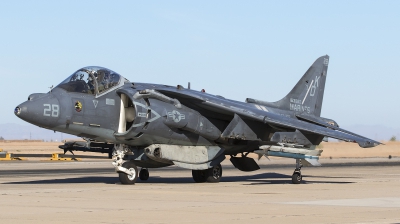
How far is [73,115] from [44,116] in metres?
0.91

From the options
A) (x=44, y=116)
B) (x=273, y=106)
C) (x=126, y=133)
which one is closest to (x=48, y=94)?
(x=44, y=116)

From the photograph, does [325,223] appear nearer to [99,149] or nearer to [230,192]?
[230,192]

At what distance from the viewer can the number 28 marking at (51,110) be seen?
16.3 metres

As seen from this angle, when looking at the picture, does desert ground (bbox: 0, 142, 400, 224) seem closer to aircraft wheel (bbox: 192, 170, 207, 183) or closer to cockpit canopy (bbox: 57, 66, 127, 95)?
cockpit canopy (bbox: 57, 66, 127, 95)

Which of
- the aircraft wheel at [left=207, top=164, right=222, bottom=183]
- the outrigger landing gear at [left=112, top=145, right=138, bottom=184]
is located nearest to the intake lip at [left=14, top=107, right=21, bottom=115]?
the outrigger landing gear at [left=112, top=145, right=138, bottom=184]

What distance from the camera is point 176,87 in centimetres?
1966

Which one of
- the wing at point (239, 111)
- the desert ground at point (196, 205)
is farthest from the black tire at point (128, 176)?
the wing at point (239, 111)

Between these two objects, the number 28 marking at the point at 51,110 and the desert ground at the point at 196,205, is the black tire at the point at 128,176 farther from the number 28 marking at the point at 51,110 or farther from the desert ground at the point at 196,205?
the number 28 marking at the point at 51,110

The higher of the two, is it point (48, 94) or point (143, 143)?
point (48, 94)

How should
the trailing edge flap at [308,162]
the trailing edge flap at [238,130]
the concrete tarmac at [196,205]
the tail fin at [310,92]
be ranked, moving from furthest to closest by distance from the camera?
the tail fin at [310,92] → the trailing edge flap at [308,162] → the trailing edge flap at [238,130] → the concrete tarmac at [196,205]

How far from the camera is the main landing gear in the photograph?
20609 millimetres

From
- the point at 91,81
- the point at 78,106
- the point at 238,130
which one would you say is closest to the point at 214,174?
the point at 238,130

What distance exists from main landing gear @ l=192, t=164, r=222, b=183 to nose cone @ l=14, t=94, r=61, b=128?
567cm

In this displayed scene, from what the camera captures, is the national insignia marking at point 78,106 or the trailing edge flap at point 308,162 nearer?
the national insignia marking at point 78,106
